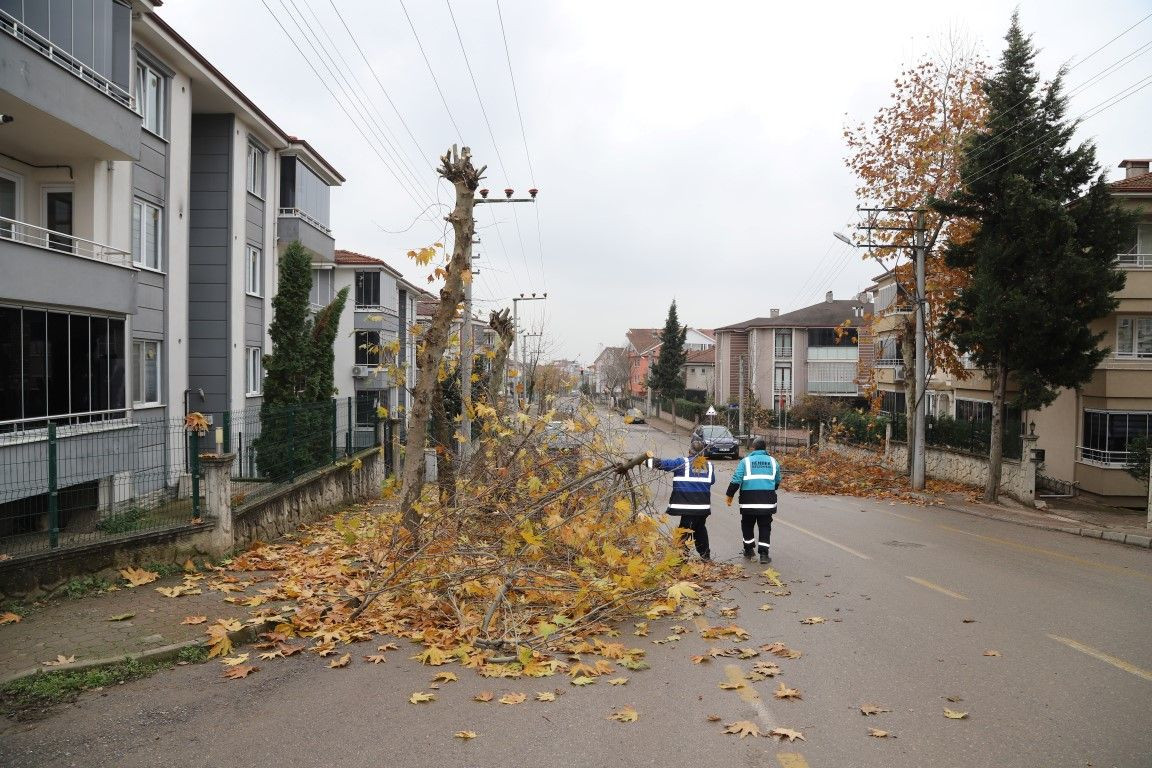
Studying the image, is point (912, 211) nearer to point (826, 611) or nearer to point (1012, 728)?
point (826, 611)

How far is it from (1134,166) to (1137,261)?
6.96 meters

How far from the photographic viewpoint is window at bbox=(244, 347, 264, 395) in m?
23.1

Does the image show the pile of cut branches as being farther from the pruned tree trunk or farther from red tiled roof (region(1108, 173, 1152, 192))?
red tiled roof (region(1108, 173, 1152, 192))

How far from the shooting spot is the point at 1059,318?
19109mm

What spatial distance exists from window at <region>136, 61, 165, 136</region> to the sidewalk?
20.0 meters

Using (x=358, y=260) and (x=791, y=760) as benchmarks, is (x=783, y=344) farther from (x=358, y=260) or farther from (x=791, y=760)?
(x=791, y=760)

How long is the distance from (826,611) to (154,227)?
1559 centimetres

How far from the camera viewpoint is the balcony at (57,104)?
444 inches

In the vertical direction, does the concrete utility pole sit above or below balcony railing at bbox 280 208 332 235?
below

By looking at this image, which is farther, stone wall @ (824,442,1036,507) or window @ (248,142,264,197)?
window @ (248,142,264,197)

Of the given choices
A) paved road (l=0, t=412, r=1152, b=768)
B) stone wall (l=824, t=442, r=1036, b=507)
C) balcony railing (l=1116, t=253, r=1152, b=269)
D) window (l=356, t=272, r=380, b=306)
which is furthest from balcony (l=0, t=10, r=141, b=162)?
window (l=356, t=272, r=380, b=306)

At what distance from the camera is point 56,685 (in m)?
6.21

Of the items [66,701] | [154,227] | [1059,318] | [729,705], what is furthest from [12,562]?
[1059,318]

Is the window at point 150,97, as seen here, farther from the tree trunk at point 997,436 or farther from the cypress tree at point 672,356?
the cypress tree at point 672,356
